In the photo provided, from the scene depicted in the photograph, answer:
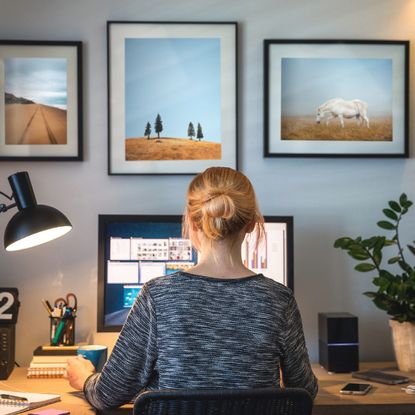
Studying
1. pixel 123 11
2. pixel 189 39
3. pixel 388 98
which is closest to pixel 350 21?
pixel 388 98

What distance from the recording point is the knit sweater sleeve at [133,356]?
1599 millimetres

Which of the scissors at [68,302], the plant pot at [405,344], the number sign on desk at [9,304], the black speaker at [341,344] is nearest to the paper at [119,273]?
the scissors at [68,302]

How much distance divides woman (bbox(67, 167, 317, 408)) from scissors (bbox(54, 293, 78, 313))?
0.83 meters

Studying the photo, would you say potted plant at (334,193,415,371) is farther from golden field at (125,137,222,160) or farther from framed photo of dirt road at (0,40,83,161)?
framed photo of dirt road at (0,40,83,161)

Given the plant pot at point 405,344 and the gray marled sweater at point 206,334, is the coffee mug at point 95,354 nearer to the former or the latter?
the gray marled sweater at point 206,334

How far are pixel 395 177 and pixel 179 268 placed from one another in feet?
3.05

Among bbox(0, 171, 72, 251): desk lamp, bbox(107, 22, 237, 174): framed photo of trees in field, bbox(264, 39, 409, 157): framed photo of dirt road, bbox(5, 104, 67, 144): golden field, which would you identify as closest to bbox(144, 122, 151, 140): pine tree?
bbox(107, 22, 237, 174): framed photo of trees in field

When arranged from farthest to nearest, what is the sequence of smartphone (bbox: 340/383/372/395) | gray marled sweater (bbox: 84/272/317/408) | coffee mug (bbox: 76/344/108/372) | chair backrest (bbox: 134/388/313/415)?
coffee mug (bbox: 76/344/108/372)
smartphone (bbox: 340/383/372/395)
gray marled sweater (bbox: 84/272/317/408)
chair backrest (bbox: 134/388/313/415)

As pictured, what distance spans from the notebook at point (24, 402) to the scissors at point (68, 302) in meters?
0.49

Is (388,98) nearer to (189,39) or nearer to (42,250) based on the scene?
(189,39)

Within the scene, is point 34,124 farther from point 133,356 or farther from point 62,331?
point 133,356

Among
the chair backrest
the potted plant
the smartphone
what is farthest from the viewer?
the potted plant

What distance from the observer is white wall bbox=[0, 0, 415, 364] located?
2.64m

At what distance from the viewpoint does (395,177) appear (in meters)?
2.73
